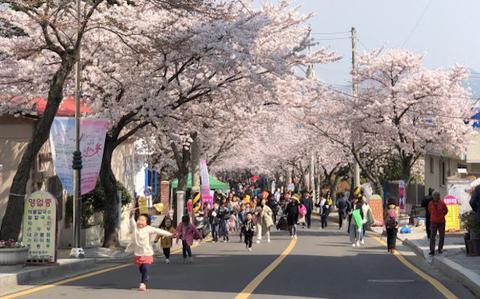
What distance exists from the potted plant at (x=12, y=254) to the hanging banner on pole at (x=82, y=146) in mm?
4393

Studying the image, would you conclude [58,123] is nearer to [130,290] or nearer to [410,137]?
[130,290]

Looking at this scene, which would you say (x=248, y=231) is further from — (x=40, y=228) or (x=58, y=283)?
(x=58, y=283)

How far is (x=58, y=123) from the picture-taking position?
21297 millimetres

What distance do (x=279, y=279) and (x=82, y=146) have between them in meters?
8.88

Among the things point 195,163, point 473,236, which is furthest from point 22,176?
point 195,163

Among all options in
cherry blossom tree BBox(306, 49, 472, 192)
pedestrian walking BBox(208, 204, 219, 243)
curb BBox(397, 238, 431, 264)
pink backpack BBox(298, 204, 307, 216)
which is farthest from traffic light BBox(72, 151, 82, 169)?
cherry blossom tree BBox(306, 49, 472, 192)

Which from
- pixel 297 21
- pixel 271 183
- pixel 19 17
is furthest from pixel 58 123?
pixel 271 183

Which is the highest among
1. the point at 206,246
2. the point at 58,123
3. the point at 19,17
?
the point at 19,17

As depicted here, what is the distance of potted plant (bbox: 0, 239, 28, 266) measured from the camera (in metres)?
16.5

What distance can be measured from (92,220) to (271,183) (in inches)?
2720

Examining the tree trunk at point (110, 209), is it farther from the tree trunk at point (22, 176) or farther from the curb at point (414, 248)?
the curb at point (414, 248)

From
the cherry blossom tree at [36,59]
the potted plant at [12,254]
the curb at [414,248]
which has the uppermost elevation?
the cherry blossom tree at [36,59]

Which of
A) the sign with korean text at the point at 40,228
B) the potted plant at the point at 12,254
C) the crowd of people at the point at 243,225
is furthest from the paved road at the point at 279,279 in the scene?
the potted plant at the point at 12,254

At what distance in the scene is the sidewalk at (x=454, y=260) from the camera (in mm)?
13849
